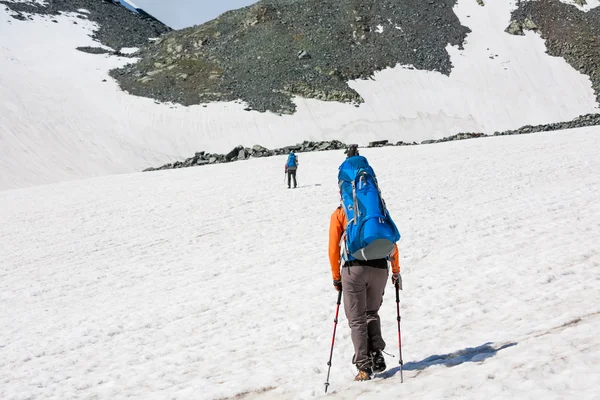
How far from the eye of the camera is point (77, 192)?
2880 centimetres

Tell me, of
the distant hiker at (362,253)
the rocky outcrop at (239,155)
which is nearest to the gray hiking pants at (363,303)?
the distant hiker at (362,253)

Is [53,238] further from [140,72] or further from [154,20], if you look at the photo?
[154,20]

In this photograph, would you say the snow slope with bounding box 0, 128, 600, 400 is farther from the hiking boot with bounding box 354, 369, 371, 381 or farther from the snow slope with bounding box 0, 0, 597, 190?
the snow slope with bounding box 0, 0, 597, 190

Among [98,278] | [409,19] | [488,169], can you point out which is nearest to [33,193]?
[98,278]

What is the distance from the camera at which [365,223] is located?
5.01 metres

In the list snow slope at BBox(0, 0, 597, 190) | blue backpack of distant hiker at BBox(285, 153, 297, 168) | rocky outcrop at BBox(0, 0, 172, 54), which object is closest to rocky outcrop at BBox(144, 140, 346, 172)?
snow slope at BBox(0, 0, 597, 190)

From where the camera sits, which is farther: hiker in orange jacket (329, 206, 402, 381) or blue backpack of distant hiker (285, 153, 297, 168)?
blue backpack of distant hiker (285, 153, 297, 168)

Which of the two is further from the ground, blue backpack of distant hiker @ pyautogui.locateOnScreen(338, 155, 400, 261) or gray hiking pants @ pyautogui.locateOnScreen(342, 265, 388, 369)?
blue backpack of distant hiker @ pyautogui.locateOnScreen(338, 155, 400, 261)

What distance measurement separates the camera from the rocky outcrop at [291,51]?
226 ft

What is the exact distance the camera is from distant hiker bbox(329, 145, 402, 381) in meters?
5.04

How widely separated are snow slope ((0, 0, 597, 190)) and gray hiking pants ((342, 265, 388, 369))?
4478 centimetres

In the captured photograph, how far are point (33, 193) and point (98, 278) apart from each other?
21.1 meters

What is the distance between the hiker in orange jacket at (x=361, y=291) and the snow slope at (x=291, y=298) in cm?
34

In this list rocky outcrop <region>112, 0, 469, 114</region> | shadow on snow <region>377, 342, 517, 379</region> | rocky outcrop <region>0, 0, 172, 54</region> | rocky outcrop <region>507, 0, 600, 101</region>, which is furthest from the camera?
rocky outcrop <region>0, 0, 172, 54</region>
